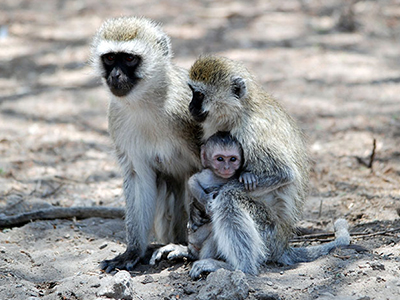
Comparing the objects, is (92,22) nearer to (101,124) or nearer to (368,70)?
(101,124)

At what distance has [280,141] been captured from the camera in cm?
492

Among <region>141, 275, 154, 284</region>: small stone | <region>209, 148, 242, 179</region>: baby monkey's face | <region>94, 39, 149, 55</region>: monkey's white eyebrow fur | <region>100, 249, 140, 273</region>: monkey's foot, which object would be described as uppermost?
<region>94, 39, 149, 55</region>: monkey's white eyebrow fur

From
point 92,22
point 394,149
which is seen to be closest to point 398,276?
point 394,149

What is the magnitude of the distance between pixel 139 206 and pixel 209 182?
878 mm

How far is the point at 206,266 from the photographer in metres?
4.53

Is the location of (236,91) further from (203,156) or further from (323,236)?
(323,236)

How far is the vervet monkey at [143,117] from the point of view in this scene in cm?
504

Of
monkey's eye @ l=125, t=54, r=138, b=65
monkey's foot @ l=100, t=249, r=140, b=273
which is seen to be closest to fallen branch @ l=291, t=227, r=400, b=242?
monkey's foot @ l=100, t=249, r=140, b=273

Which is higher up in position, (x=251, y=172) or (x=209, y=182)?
(x=251, y=172)

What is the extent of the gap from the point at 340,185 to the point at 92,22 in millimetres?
7647

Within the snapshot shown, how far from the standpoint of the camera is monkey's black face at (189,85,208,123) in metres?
4.88

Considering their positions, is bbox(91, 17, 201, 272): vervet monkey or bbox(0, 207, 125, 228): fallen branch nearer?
bbox(91, 17, 201, 272): vervet monkey

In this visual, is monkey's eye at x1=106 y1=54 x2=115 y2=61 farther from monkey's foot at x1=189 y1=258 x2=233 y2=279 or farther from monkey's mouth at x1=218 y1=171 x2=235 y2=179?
monkey's foot at x1=189 y1=258 x2=233 y2=279

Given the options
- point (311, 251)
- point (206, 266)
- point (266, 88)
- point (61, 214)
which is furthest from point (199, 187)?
point (266, 88)
